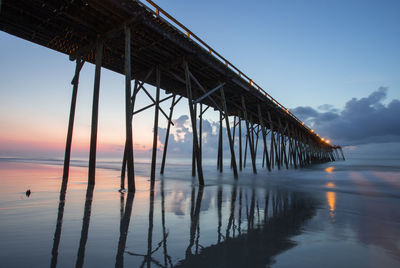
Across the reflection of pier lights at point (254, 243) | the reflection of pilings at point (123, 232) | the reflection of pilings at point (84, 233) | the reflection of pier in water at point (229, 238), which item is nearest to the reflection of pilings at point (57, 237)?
the reflection of pier in water at point (229, 238)

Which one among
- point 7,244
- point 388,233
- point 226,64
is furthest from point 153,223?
point 226,64

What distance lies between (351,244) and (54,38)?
10.1 m

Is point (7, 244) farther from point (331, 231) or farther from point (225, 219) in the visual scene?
point (331, 231)

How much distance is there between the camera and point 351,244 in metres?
2.54

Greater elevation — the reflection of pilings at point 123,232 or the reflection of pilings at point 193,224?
the reflection of pilings at point 123,232

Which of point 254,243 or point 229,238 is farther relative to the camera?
point 229,238

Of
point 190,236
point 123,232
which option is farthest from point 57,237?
point 190,236

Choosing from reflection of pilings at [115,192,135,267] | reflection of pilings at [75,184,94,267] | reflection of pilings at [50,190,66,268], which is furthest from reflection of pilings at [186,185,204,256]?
reflection of pilings at [50,190,66,268]

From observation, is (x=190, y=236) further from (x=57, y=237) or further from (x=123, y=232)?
(x=57, y=237)

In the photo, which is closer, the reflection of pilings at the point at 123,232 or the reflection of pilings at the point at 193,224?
the reflection of pilings at the point at 123,232

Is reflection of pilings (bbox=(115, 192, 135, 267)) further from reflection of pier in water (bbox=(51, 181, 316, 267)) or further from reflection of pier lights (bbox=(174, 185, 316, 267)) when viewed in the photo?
reflection of pier lights (bbox=(174, 185, 316, 267))

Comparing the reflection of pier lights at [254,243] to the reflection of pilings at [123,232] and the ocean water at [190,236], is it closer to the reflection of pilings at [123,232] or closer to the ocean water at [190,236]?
the ocean water at [190,236]

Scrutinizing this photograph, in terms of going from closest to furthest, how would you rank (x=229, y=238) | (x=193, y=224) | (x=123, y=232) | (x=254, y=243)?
(x=254, y=243), (x=229, y=238), (x=123, y=232), (x=193, y=224)

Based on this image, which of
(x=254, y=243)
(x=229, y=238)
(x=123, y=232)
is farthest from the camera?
(x=123, y=232)
